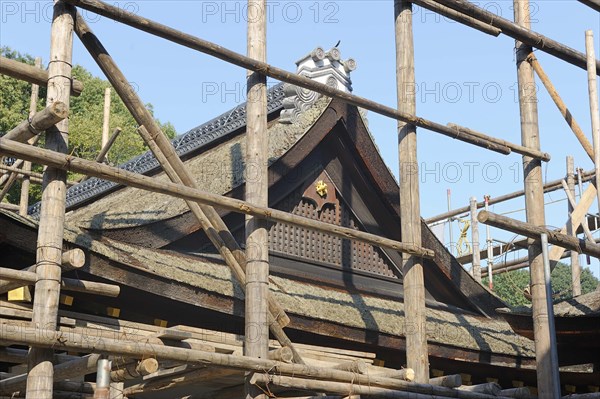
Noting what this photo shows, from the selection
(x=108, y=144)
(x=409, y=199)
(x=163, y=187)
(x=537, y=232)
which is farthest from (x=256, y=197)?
(x=537, y=232)

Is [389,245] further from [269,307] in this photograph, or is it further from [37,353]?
[37,353]

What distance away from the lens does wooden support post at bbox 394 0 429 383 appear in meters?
10.9

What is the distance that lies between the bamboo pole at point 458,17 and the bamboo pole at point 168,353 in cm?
487

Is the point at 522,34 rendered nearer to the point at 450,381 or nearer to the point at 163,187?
the point at 450,381

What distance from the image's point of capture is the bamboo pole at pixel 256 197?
374 inches

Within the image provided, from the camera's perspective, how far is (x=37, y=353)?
7.86m

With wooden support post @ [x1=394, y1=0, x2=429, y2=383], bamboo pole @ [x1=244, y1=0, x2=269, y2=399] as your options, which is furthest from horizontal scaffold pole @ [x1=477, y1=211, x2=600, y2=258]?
bamboo pole @ [x1=244, y1=0, x2=269, y2=399]

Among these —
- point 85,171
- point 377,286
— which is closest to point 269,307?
point 85,171

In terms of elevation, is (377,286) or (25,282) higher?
(377,286)

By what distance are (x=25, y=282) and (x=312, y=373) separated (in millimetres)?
3003

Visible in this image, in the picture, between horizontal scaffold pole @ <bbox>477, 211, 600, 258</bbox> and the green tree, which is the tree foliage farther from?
the green tree

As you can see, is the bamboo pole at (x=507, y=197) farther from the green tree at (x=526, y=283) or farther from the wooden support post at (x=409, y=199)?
the green tree at (x=526, y=283)

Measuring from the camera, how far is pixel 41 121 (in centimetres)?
822

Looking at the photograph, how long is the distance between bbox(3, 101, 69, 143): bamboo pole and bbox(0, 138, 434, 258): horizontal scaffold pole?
29 centimetres
